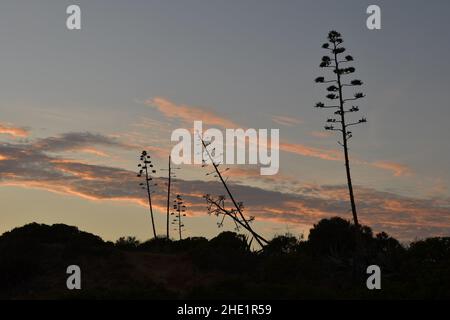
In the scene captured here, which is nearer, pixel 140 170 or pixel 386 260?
pixel 386 260

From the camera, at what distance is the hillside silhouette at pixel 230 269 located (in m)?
24.0

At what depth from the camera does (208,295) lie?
77.5ft

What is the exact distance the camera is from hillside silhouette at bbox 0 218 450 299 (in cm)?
2405

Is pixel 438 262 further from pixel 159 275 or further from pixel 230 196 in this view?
pixel 159 275

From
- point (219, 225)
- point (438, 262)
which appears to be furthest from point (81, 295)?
point (438, 262)

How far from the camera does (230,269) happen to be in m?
33.2
